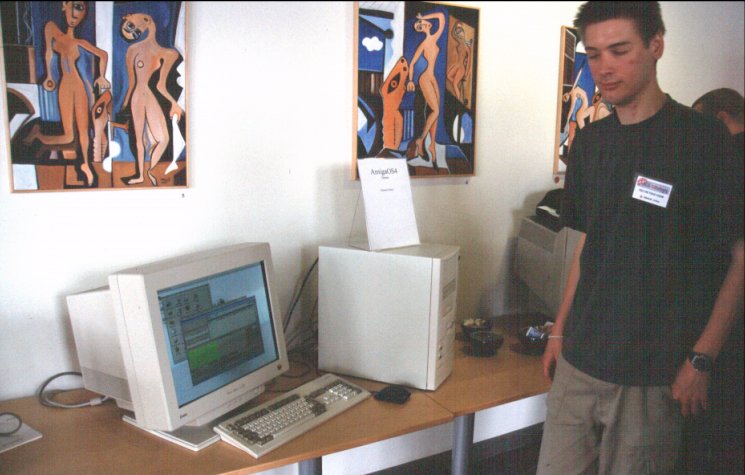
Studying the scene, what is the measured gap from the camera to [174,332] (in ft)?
4.02

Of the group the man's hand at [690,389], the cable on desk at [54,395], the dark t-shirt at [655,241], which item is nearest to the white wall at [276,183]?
the cable on desk at [54,395]

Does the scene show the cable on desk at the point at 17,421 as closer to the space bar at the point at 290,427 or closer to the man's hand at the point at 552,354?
the space bar at the point at 290,427

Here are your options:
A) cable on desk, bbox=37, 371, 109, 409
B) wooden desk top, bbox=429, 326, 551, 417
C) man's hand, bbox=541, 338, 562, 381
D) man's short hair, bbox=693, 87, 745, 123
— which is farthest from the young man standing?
cable on desk, bbox=37, 371, 109, 409

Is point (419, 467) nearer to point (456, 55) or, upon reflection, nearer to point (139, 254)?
point (139, 254)

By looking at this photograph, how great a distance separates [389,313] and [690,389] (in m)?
0.71

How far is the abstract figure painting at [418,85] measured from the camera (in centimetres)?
178

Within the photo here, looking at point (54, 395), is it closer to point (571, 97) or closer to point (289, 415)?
point (289, 415)

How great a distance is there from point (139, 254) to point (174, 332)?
1.34ft

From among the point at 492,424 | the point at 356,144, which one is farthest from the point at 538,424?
the point at 356,144

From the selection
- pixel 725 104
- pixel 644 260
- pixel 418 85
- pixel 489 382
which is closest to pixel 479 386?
pixel 489 382

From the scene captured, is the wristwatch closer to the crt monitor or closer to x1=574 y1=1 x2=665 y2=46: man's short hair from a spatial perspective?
x1=574 y1=1 x2=665 y2=46: man's short hair

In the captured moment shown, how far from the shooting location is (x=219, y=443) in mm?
1253

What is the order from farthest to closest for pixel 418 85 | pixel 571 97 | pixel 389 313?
pixel 571 97
pixel 418 85
pixel 389 313

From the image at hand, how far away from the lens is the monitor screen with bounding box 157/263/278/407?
4.04 feet
